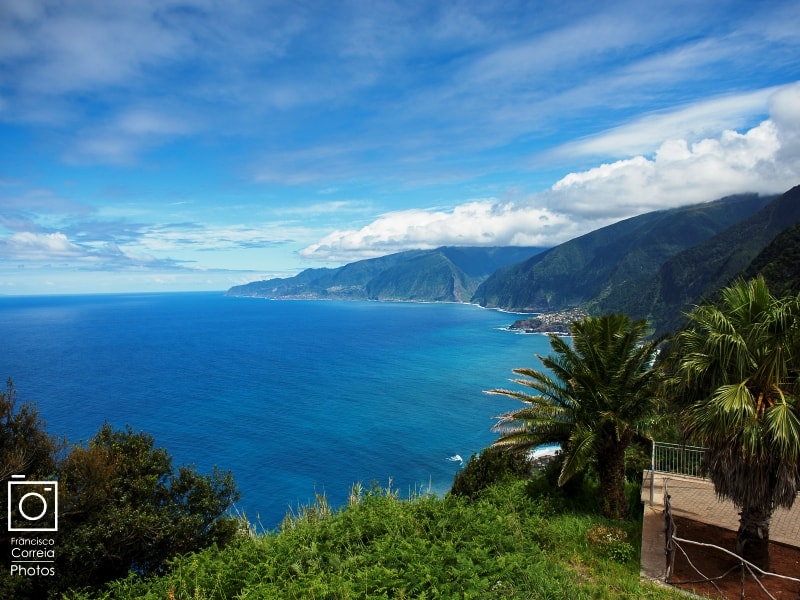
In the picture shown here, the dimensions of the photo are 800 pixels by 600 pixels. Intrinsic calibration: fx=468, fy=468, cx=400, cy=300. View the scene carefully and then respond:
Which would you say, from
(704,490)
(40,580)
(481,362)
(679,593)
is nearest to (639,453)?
(704,490)

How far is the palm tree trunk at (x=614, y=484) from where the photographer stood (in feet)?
40.8

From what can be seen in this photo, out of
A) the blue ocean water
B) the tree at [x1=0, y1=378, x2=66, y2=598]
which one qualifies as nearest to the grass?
the tree at [x1=0, y1=378, x2=66, y2=598]

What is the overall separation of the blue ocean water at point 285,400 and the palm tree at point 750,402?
1234 inches

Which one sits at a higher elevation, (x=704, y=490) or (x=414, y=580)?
(x=414, y=580)

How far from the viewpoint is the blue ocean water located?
139ft

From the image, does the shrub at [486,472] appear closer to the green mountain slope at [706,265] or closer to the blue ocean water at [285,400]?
the blue ocean water at [285,400]

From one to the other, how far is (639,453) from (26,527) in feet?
57.3

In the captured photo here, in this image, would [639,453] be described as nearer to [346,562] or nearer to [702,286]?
[346,562]

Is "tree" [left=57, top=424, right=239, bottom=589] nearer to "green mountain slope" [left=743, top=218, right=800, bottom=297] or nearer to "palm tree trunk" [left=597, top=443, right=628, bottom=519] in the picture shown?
"palm tree trunk" [left=597, top=443, right=628, bottom=519]

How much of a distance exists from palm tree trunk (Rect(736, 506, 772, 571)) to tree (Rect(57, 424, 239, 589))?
1190cm

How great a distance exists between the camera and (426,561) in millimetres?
7676

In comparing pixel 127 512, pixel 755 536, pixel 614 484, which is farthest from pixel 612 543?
pixel 127 512

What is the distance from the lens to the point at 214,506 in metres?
13.1

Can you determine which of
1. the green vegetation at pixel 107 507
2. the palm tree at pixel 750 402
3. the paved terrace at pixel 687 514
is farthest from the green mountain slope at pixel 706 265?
the green vegetation at pixel 107 507
